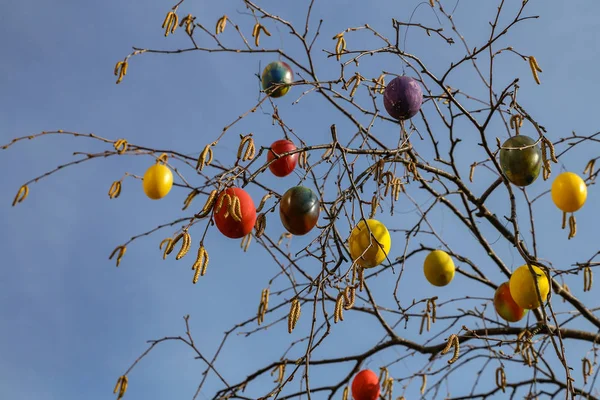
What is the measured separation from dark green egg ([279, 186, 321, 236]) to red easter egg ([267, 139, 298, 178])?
0.82m

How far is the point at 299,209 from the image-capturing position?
226 centimetres

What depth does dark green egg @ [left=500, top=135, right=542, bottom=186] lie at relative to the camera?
8.84 feet

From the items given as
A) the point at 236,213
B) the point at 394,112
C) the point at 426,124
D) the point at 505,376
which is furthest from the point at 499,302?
the point at 236,213

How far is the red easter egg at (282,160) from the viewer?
3.14m

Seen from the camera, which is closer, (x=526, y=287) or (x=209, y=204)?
(x=209, y=204)

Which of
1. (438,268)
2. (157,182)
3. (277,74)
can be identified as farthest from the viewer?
(277,74)

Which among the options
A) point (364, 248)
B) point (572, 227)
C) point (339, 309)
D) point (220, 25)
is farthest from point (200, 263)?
point (220, 25)

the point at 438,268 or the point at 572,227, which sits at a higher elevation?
the point at 438,268

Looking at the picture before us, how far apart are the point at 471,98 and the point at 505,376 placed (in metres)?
1.39

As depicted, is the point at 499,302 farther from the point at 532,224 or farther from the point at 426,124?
the point at 426,124

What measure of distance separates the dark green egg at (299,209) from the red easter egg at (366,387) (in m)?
1.25

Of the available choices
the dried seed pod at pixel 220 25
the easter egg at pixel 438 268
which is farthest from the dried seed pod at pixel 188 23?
the easter egg at pixel 438 268

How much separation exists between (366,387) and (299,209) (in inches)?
53.8

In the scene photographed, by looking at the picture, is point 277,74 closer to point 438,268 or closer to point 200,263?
point 438,268
